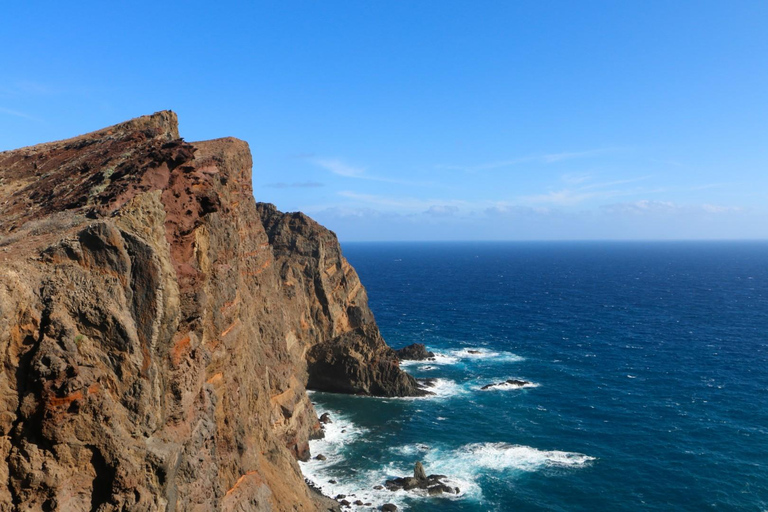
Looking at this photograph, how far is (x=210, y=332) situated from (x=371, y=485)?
30.9m

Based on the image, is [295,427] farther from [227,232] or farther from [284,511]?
[227,232]

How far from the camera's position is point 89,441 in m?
14.8

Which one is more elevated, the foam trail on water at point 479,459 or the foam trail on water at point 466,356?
the foam trail on water at point 466,356

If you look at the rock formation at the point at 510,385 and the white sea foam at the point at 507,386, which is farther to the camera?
the rock formation at the point at 510,385

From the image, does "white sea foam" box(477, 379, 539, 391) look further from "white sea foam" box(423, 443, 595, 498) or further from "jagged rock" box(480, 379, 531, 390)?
"white sea foam" box(423, 443, 595, 498)

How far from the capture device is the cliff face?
1412cm

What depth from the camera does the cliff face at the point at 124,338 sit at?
14.1 metres

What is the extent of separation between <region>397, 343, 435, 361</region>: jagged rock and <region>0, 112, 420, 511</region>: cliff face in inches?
2270

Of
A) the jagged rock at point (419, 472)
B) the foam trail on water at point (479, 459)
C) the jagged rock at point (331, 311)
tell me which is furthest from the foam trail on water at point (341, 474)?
the jagged rock at point (331, 311)

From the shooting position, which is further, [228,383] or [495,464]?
[495,464]

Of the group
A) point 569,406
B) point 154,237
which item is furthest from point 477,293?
point 154,237

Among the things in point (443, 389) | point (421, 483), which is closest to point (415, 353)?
point (443, 389)

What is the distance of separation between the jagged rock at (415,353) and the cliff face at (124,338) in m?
57.7

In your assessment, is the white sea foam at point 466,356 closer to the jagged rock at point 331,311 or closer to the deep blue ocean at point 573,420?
the deep blue ocean at point 573,420
